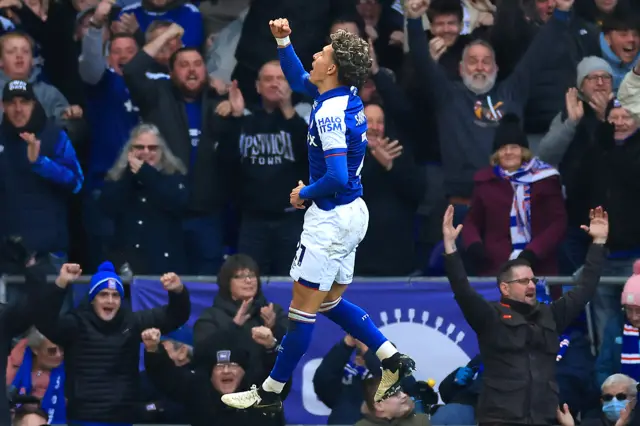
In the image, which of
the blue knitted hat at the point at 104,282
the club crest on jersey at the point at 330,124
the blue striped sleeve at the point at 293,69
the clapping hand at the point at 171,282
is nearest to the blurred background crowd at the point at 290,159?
the clapping hand at the point at 171,282

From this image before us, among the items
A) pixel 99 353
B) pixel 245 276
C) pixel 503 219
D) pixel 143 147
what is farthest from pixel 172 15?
pixel 99 353

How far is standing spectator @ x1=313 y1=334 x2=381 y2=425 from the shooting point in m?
12.0

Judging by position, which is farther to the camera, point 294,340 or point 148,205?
point 148,205

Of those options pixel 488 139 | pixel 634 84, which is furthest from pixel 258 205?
pixel 634 84

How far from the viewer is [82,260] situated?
1413 centimetres

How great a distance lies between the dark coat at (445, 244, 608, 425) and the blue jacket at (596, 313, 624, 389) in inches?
33.5

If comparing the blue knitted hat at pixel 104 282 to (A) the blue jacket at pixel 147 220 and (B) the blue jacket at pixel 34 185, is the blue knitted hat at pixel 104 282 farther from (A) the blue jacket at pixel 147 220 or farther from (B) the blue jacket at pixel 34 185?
(B) the blue jacket at pixel 34 185

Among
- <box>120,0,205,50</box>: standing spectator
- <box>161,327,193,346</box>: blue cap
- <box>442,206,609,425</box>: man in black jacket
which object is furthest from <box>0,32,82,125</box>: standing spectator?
<box>442,206,609,425</box>: man in black jacket

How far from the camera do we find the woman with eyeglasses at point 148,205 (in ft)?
43.3

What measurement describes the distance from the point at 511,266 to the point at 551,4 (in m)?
3.89

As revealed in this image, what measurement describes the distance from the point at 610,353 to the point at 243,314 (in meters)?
2.96

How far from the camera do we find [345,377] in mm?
12250

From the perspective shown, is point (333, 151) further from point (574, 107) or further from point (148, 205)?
point (574, 107)

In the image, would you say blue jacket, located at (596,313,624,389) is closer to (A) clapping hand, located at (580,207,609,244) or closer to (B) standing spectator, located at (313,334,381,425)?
(A) clapping hand, located at (580,207,609,244)
